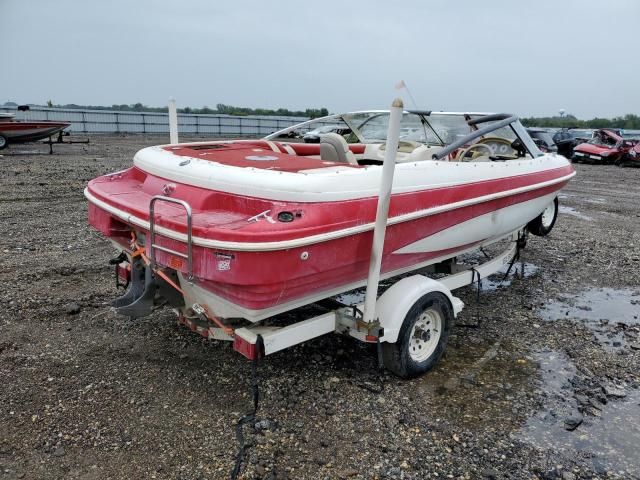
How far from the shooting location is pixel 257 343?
276 cm

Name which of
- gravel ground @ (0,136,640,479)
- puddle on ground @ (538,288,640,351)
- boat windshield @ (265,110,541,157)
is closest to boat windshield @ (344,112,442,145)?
boat windshield @ (265,110,541,157)

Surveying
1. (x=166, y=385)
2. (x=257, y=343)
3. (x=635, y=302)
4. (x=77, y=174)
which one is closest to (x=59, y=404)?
(x=166, y=385)

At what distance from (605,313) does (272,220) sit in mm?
3469

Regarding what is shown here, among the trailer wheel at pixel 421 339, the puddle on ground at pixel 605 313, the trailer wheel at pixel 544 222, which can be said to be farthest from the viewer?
the trailer wheel at pixel 544 222

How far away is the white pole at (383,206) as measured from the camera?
2693 millimetres

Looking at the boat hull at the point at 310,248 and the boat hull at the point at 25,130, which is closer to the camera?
the boat hull at the point at 310,248

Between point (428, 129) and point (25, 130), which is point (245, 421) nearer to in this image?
point (428, 129)

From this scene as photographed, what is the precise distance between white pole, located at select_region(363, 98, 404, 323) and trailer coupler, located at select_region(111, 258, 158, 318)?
122cm

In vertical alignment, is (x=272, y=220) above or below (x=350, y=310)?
above

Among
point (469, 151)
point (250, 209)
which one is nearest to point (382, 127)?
point (469, 151)

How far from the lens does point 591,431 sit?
2.88 meters

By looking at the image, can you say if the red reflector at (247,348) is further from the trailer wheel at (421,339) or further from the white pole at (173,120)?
the white pole at (173,120)

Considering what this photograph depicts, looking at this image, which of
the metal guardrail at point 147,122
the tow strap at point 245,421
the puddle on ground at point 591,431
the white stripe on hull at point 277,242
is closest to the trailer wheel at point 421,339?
the white stripe on hull at point 277,242

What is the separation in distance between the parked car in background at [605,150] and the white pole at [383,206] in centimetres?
1856
